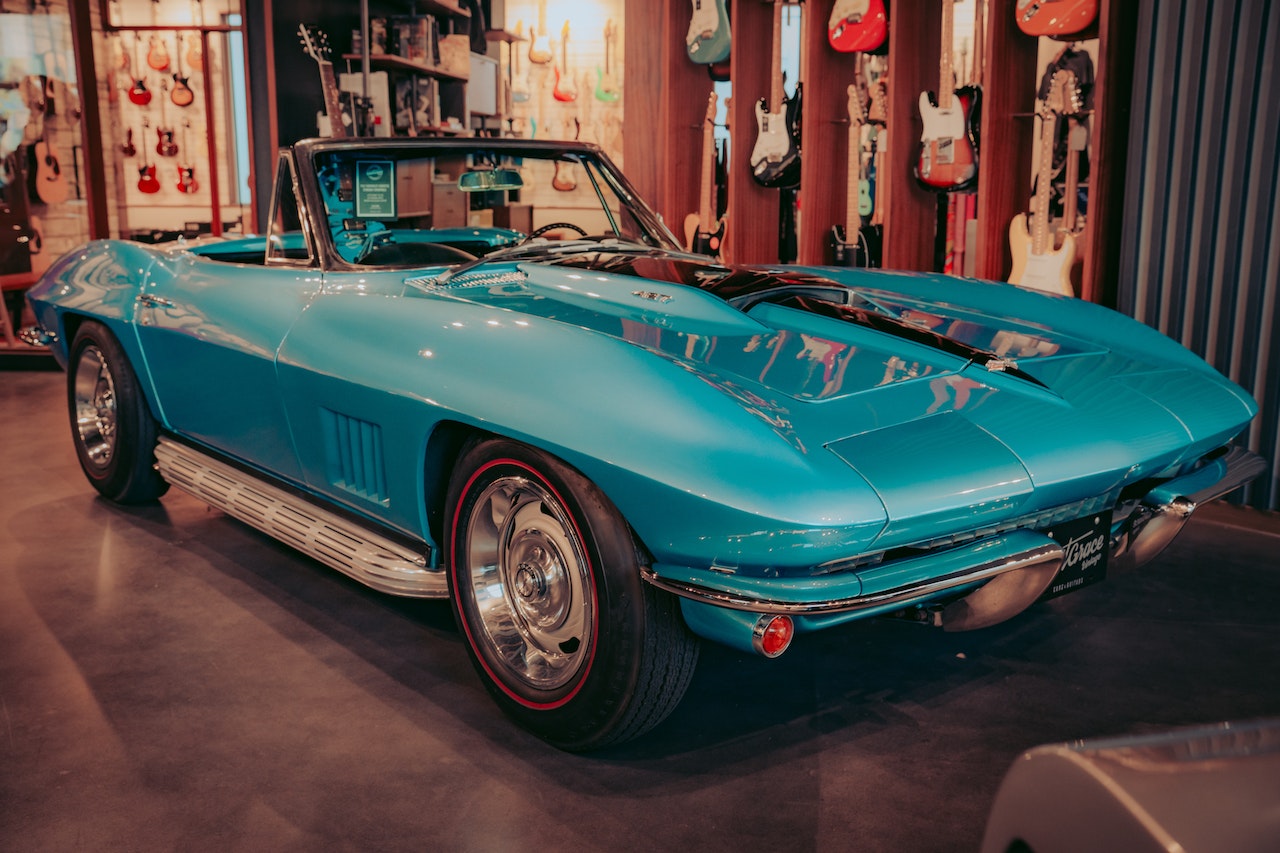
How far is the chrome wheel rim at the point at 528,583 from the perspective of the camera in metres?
2.11

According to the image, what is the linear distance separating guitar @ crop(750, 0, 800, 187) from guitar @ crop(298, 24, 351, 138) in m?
2.60

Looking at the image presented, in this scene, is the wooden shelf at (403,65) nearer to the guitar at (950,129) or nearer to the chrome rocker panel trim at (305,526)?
the guitar at (950,129)

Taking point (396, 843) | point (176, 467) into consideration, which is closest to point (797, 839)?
point (396, 843)

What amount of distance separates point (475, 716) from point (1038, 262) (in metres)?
3.22

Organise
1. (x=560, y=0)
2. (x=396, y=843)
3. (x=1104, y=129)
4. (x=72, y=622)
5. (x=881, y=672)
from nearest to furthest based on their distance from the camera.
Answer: (x=396, y=843)
(x=881, y=672)
(x=72, y=622)
(x=1104, y=129)
(x=560, y=0)

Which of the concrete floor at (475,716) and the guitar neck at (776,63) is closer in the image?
the concrete floor at (475,716)

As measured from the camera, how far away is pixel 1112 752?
35.0 inches

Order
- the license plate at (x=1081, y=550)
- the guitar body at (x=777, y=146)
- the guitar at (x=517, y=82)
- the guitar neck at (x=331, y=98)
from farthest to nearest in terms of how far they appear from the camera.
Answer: the guitar at (x=517, y=82) → the guitar neck at (x=331, y=98) → the guitar body at (x=777, y=146) → the license plate at (x=1081, y=550)

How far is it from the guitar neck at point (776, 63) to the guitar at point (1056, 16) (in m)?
1.38

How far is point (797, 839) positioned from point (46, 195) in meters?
7.21

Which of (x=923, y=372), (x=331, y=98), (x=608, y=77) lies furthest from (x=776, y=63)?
(x=608, y=77)

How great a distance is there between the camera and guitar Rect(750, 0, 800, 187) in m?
5.65

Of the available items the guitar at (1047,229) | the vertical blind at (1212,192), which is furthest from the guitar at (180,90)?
the vertical blind at (1212,192)

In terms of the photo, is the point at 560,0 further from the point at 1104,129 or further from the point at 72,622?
the point at 72,622
